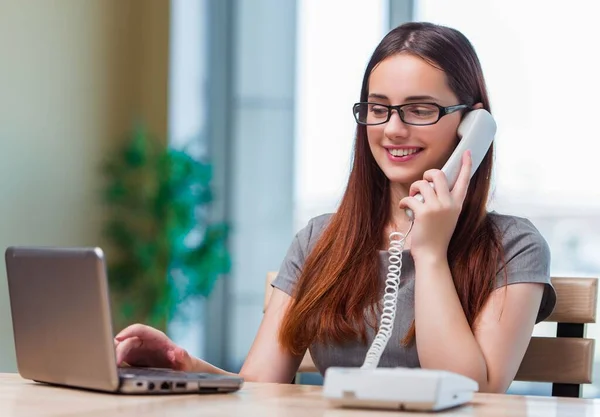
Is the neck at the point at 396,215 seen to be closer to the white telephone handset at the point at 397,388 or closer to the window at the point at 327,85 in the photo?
the white telephone handset at the point at 397,388

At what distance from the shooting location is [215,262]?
436 centimetres

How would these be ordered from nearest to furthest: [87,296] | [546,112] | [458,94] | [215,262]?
[87,296] → [458,94] → [546,112] → [215,262]

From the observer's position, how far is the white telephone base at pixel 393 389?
1.01 metres

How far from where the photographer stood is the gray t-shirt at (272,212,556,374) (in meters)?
1.55

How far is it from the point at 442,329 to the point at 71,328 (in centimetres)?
57

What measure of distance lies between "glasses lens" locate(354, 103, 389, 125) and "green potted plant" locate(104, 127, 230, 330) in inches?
108

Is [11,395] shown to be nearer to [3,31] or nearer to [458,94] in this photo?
[458,94]

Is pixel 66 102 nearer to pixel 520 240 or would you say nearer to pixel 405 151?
pixel 405 151

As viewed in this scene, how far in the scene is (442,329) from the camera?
1405 mm

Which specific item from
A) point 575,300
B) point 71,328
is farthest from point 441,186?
point 71,328

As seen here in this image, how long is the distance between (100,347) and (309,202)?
3350 mm

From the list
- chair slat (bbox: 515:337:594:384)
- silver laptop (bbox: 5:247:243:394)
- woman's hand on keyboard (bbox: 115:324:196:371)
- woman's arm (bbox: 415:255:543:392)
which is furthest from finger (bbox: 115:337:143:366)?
chair slat (bbox: 515:337:594:384)

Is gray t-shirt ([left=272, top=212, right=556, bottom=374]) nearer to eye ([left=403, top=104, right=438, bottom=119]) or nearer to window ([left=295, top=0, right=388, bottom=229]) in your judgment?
eye ([left=403, top=104, right=438, bottom=119])

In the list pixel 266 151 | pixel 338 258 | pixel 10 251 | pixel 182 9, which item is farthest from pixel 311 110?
pixel 10 251
